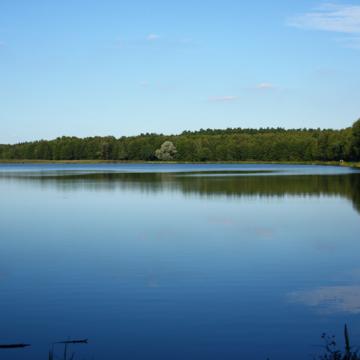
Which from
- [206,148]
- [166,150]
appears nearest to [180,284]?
[166,150]

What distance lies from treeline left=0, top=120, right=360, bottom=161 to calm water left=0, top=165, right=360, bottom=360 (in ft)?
262

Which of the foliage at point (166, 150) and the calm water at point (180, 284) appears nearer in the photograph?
the calm water at point (180, 284)

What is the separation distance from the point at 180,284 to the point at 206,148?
139218mm

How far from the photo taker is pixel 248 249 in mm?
17328

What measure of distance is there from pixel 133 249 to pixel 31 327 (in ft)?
26.0

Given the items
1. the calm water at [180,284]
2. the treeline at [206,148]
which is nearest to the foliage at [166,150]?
the treeline at [206,148]

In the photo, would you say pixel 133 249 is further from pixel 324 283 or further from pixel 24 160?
pixel 24 160

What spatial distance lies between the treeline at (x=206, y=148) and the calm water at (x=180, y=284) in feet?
262

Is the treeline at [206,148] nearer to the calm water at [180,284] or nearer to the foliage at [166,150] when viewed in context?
the foliage at [166,150]

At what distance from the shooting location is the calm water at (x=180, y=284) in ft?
29.7

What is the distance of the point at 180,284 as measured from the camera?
1257 cm

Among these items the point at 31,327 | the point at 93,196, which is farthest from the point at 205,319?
the point at 93,196

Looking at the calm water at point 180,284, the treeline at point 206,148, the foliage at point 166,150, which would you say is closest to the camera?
the calm water at point 180,284

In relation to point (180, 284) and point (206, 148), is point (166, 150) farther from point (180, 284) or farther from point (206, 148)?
point (180, 284)
